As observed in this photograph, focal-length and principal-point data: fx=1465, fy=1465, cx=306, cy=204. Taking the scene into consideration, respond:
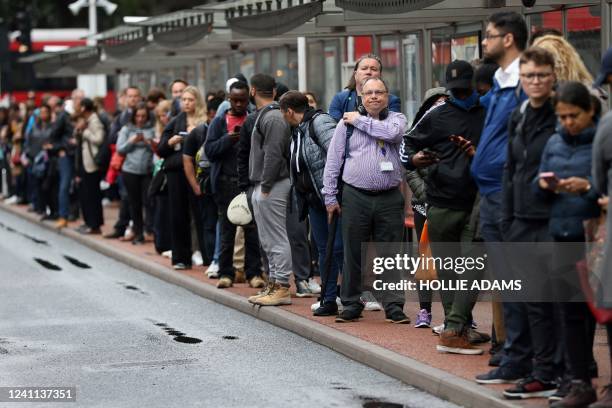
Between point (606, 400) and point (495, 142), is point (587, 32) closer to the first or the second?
point (495, 142)

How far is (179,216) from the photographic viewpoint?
53.5 feet

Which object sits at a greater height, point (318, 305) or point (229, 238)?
point (229, 238)

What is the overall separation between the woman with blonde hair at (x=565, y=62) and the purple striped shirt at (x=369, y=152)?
271cm

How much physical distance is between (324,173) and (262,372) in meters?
2.04

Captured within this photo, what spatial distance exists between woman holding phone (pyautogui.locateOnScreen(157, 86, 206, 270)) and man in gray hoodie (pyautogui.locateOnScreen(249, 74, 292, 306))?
9.68 ft

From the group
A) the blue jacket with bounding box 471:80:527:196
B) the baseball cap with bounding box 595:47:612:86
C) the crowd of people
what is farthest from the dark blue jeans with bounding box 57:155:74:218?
the baseball cap with bounding box 595:47:612:86

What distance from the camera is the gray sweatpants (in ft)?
41.9

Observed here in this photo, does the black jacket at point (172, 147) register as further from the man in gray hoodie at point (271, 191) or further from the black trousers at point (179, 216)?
the man in gray hoodie at point (271, 191)

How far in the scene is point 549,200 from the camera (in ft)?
25.7

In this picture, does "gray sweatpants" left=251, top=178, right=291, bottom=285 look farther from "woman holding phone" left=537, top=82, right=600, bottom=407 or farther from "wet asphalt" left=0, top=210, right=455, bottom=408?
"woman holding phone" left=537, top=82, right=600, bottom=407

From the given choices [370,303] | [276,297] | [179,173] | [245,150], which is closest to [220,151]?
[245,150]

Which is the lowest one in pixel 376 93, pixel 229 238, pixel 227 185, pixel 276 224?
pixel 229 238

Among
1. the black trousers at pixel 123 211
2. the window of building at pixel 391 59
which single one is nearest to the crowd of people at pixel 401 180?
the black trousers at pixel 123 211

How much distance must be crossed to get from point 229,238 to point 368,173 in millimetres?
3632
